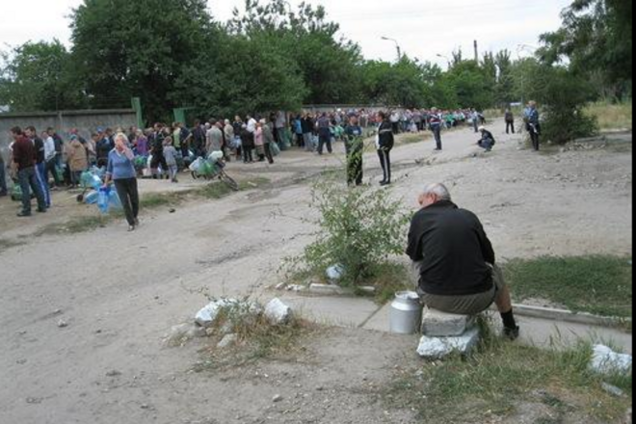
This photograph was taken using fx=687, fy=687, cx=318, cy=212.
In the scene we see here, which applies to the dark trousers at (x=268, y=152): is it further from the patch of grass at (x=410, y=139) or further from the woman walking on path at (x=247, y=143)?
the patch of grass at (x=410, y=139)

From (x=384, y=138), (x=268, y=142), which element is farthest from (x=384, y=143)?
(x=268, y=142)

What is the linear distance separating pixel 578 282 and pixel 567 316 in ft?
3.00

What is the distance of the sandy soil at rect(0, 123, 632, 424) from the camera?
4.76 meters

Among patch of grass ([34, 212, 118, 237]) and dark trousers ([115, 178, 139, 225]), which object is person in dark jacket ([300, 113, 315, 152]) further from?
dark trousers ([115, 178, 139, 225])

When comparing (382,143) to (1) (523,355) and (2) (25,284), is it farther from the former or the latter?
(1) (523,355)

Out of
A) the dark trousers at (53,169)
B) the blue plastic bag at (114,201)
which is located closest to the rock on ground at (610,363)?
the blue plastic bag at (114,201)

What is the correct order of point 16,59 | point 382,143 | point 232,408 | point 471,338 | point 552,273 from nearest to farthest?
point 232,408 < point 471,338 < point 552,273 < point 382,143 < point 16,59

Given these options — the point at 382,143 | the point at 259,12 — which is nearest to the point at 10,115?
the point at 382,143

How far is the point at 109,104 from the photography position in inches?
1168

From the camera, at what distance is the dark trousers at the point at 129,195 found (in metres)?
12.1

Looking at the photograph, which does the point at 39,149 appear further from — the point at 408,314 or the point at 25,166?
the point at 408,314

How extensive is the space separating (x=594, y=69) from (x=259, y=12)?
47.8 m

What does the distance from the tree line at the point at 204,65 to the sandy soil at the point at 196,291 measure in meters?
3.63

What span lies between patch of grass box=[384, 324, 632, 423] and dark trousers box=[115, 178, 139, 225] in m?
8.44
